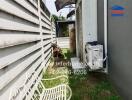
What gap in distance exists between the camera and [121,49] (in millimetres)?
4668

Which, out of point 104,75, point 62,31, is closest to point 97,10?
point 104,75

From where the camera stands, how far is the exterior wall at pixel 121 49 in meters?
4.08

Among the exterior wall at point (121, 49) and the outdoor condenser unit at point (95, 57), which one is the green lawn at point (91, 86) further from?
the outdoor condenser unit at point (95, 57)

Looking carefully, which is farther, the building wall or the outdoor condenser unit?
the outdoor condenser unit

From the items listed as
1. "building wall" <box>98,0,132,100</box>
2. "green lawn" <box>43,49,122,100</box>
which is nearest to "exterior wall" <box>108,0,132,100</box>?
"building wall" <box>98,0,132,100</box>

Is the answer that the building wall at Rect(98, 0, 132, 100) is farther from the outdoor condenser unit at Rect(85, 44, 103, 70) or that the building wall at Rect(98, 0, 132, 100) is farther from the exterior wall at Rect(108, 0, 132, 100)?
the outdoor condenser unit at Rect(85, 44, 103, 70)

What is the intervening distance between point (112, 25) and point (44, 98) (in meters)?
2.52

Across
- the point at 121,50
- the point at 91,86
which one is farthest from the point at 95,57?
the point at 121,50

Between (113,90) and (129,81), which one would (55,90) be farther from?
(113,90)

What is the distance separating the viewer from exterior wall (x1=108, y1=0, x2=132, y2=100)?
4.08 m

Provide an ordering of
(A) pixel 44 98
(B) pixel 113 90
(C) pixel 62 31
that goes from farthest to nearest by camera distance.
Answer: (C) pixel 62 31 → (B) pixel 113 90 → (A) pixel 44 98

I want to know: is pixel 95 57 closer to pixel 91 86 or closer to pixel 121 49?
pixel 91 86

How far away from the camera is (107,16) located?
19.5ft

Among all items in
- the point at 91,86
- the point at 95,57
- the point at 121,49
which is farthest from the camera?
the point at 95,57
